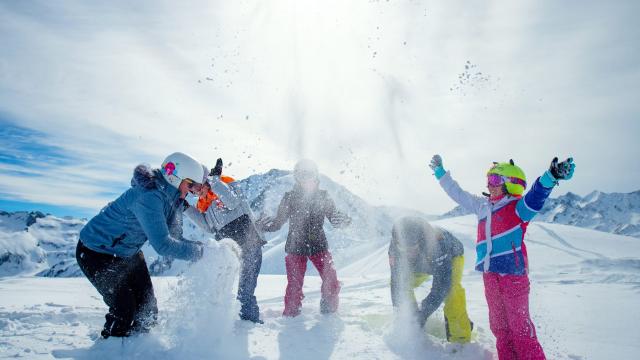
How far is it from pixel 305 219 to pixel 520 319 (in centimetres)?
350

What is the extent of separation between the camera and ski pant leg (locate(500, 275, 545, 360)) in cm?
394

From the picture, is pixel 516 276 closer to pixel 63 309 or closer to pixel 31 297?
pixel 63 309

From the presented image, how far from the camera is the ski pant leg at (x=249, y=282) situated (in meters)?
5.67

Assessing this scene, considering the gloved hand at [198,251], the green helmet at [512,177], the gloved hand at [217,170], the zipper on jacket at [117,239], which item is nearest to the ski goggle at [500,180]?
the green helmet at [512,177]

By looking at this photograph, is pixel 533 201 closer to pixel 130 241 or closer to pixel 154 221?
pixel 154 221

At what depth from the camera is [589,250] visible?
18.1 m

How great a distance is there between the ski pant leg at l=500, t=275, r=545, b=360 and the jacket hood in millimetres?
3999

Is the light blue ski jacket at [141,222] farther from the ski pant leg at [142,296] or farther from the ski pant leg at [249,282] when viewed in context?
the ski pant leg at [249,282]

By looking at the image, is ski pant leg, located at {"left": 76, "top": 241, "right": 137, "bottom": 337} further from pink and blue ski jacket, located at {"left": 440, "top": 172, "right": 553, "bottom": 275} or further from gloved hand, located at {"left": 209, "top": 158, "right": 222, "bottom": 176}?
pink and blue ski jacket, located at {"left": 440, "top": 172, "right": 553, "bottom": 275}

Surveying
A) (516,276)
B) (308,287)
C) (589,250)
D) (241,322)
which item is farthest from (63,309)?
(589,250)

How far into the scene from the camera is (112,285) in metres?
4.61

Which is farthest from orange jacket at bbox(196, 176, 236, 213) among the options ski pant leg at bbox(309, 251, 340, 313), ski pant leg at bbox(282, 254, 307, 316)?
ski pant leg at bbox(309, 251, 340, 313)

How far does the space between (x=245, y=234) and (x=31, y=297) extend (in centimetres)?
454

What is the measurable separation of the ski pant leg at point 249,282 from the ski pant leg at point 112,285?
1514 millimetres
